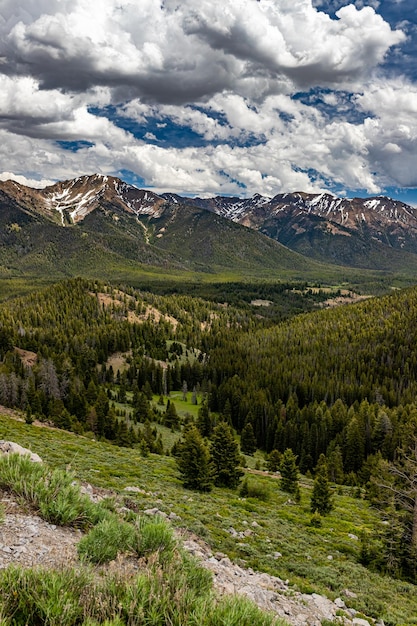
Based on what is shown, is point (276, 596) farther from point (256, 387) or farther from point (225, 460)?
point (256, 387)

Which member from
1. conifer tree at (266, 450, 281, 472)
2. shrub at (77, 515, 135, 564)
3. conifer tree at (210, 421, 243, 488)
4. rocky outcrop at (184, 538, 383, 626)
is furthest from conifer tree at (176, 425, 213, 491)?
conifer tree at (266, 450, 281, 472)

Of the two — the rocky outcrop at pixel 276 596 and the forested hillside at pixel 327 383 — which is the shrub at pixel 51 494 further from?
the forested hillside at pixel 327 383

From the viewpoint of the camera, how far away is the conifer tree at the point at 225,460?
41.6 metres

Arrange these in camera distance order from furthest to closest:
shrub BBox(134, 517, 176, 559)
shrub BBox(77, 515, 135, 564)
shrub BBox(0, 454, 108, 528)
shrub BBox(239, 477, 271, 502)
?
shrub BBox(239, 477, 271, 502)
shrub BBox(0, 454, 108, 528)
shrub BBox(134, 517, 176, 559)
shrub BBox(77, 515, 135, 564)

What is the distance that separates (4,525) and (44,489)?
1.78 metres

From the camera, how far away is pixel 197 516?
71.8 ft

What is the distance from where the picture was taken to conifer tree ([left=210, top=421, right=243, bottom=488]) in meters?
Result: 41.6

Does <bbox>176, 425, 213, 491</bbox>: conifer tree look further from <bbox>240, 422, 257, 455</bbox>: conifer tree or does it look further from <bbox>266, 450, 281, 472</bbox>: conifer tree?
<bbox>240, 422, 257, 455</bbox>: conifer tree

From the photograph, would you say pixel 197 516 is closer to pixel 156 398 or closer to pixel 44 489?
pixel 44 489

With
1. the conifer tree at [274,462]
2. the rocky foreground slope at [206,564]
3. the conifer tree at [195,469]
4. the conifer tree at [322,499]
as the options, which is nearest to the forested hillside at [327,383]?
the conifer tree at [274,462]

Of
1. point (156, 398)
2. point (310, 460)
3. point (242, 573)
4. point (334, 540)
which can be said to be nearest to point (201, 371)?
point (156, 398)

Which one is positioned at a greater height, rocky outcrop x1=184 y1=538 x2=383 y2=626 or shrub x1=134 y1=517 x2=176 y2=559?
shrub x1=134 y1=517 x2=176 y2=559

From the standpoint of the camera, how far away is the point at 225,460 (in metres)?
42.0

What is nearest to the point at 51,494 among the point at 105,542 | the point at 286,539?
the point at 105,542
